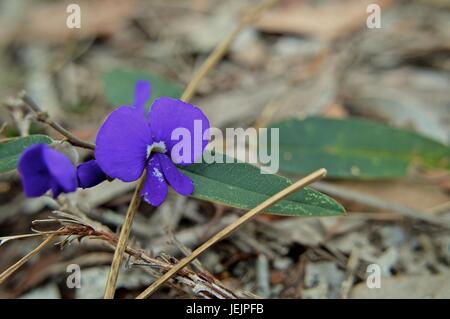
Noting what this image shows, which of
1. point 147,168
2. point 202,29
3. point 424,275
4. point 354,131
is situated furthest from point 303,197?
point 202,29

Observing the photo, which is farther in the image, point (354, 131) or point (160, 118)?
point (354, 131)

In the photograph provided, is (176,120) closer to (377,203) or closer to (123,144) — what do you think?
(123,144)

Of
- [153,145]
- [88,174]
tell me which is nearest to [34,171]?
[88,174]

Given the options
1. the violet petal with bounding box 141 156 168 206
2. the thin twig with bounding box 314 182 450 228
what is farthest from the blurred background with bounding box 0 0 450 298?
the violet petal with bounding box 141 156 168 206

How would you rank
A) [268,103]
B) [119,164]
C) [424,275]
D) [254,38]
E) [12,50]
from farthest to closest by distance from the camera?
[12,50], [254,38], [268,103], [424,275], [119,164]

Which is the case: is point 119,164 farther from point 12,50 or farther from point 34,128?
point 12,50

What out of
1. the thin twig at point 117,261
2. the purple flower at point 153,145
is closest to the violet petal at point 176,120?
the purple flower at point 153,145
